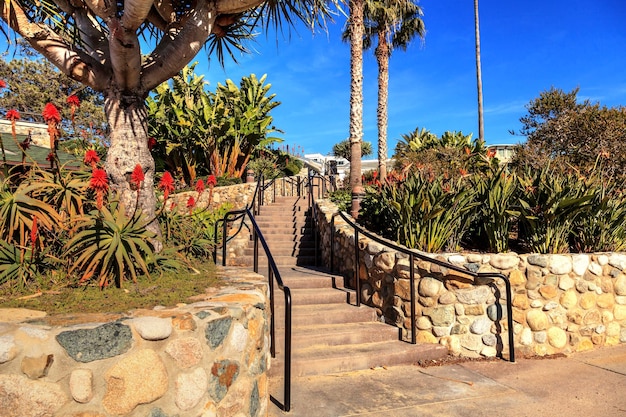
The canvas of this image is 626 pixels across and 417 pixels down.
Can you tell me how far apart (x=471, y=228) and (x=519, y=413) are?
10.5ft

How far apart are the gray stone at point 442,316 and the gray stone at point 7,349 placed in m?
4.25

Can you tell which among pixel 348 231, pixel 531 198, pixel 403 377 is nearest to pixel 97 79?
A: pixel 348 231

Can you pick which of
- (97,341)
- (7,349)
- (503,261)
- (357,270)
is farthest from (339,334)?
(7,349)

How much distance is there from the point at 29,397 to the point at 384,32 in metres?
18.3

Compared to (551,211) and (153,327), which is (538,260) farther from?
(153,327)

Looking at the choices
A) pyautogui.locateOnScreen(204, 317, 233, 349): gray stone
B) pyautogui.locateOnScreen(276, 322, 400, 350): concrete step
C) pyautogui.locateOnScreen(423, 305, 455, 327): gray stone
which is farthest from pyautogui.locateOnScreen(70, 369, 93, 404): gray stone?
pyautogui.locateOnScreen(423, 305, 455, 327): gray stone

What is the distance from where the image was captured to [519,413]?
354 centimetres

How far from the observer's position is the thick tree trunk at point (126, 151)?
4.20 m

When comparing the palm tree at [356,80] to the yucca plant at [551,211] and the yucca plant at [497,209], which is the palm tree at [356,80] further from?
the yucca plant at [551,211]

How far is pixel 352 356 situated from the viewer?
4.55 metres

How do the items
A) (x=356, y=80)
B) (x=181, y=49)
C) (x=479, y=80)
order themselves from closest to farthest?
1. (x=181, y=49)
2. (x=356, y=80)
3. (x=479, y=80)

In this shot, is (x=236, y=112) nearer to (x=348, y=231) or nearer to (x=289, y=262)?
(x=289, y=262)

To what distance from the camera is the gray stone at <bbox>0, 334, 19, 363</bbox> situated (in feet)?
6.59

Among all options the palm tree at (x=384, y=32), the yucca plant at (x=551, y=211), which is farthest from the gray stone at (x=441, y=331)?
the palm tree at (x=384, y=32)
